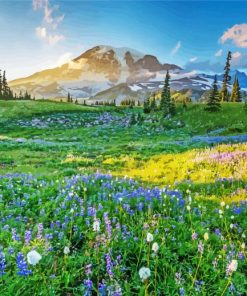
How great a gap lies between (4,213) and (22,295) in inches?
144

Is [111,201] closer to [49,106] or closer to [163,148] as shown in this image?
[163,148]

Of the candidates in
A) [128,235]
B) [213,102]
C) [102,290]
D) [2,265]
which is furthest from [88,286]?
[213,102]

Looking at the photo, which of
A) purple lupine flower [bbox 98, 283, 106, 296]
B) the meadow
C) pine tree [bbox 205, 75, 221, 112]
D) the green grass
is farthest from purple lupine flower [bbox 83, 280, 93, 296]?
pine tree [bbox 205, 75, 221, 112]

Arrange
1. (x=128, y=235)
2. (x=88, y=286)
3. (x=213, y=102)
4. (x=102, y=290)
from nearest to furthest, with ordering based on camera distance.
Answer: (x=88, y=286) → (x=102, y=290) → (x=128, y=235) → (x=213, y=102)

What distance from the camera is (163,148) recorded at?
84.7ft

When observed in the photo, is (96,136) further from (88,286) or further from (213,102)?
(88,286)

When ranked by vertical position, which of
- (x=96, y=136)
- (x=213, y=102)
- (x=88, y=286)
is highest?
(x=213, y=102)

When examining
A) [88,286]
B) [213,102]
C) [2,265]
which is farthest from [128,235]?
[213,102]

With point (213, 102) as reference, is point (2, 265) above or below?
below

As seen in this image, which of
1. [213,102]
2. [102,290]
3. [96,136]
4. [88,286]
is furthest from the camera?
[213,102]

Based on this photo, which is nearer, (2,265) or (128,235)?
(2,265)

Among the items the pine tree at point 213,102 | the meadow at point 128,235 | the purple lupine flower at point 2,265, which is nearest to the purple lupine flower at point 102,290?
the meadow at point 128,235

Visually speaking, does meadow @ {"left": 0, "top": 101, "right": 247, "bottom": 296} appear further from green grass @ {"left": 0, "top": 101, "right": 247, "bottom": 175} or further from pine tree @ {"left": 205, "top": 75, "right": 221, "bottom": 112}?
pine tree @ {"left": 205, "top": 75, "right": 221, "bottom": 112}

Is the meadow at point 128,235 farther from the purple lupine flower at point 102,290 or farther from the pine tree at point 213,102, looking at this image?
the pine tree at point 213,102
